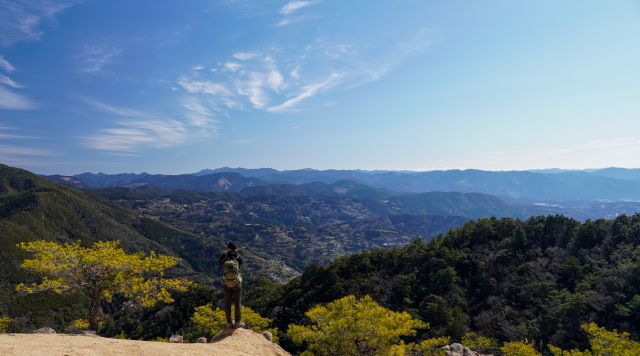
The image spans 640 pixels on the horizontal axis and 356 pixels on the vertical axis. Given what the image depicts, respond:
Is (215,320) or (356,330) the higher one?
(356,330)

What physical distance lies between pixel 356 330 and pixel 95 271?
49.6 feet

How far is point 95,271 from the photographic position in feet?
67.5

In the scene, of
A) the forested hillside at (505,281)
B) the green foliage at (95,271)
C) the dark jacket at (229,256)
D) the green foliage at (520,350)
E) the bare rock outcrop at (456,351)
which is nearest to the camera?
the dark jacket at (229,256)

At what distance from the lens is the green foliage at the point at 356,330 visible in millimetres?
21359

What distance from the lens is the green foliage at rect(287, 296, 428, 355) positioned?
2136cm

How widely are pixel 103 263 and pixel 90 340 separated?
788cm

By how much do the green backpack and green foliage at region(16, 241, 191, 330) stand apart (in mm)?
7108

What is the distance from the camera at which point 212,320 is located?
30.6 meters

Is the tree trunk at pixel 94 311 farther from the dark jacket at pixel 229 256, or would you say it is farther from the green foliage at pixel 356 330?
the green foliage at pixel 356 330

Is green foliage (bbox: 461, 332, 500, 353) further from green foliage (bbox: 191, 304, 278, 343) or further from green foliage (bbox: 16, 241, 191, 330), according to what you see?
green foliage (bbox: 16, 241, 191, 330)

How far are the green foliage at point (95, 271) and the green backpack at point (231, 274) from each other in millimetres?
7108

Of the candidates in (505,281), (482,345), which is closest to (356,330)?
(482,345)

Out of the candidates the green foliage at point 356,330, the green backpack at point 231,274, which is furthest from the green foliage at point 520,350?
the green backpack at point 231,274

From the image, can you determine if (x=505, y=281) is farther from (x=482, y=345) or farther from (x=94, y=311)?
(x=94, y=311)
